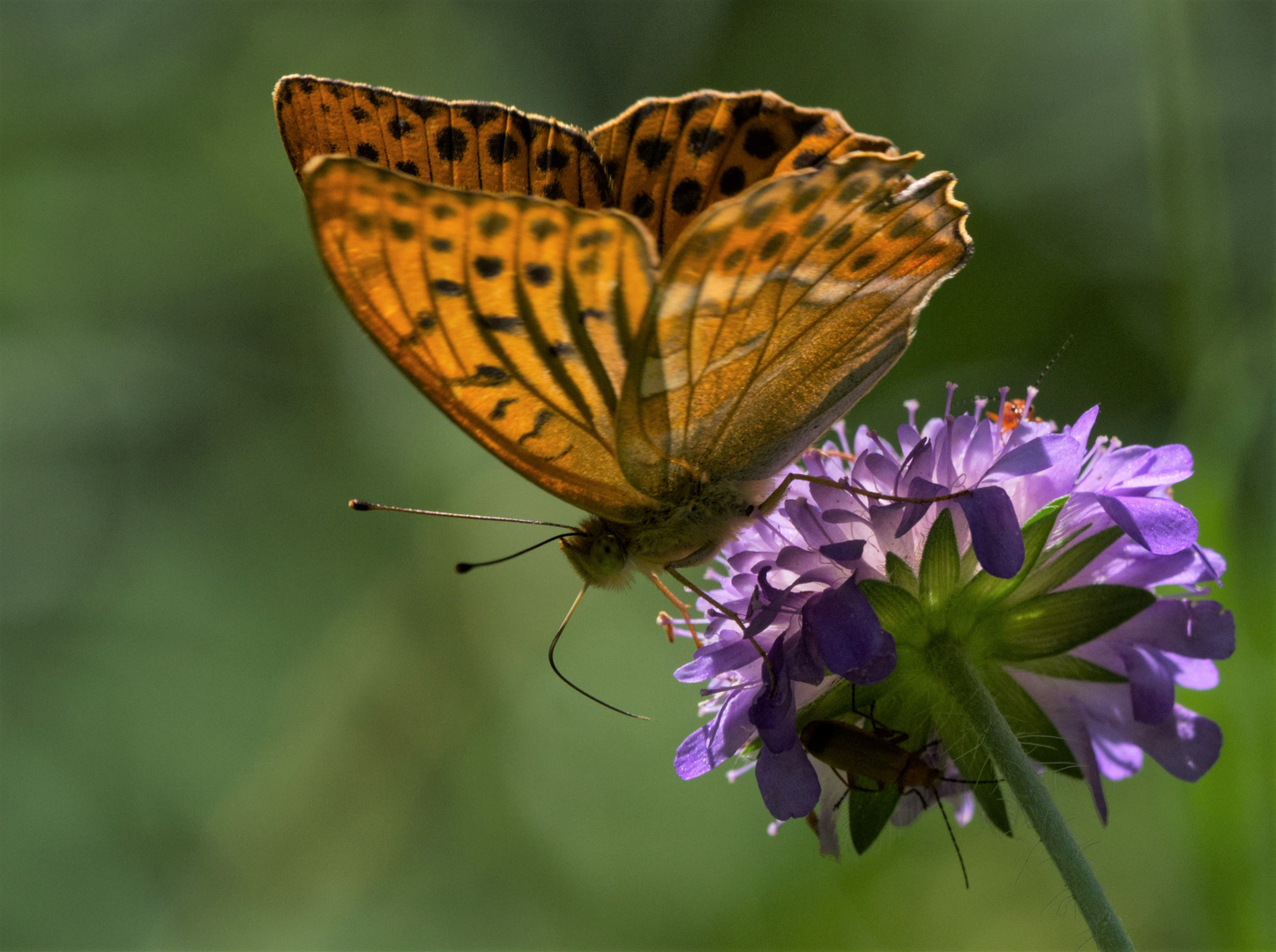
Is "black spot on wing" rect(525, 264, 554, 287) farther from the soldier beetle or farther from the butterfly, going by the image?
the soldier beetle

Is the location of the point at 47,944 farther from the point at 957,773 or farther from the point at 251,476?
the point at 957,773

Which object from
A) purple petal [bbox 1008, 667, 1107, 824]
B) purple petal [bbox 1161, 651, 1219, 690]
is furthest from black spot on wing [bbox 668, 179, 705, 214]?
purple petal [bbox 1161, 651, 1219, 690]

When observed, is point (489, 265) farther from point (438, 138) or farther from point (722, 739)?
point (722, 739)

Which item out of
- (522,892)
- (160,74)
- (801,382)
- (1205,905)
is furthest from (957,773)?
(160,74)

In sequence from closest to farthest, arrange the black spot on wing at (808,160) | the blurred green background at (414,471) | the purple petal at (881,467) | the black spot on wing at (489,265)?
the black spot on wing at (489,265), the purple petal at (881,467), the black spot on wing at (808,160), the blurred green background at (414,471)

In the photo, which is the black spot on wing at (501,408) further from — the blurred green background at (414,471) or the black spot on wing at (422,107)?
the blurred green background at (414,471)

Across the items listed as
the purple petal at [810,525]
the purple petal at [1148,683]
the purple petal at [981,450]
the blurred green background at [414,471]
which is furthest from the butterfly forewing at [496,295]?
the blurred green background at [414,471]
